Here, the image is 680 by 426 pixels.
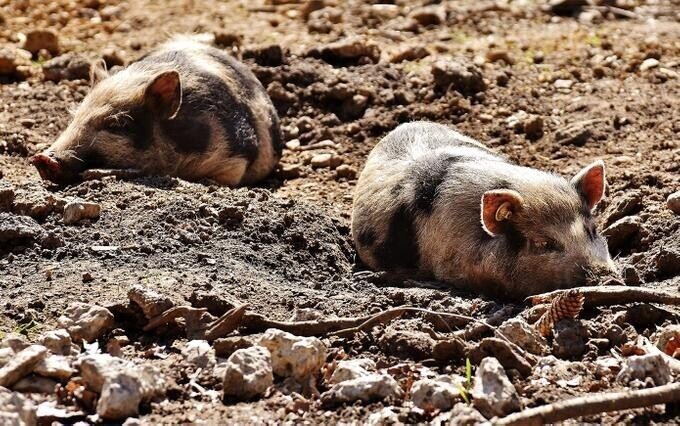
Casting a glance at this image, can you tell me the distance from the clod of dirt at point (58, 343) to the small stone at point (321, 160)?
14.0ft

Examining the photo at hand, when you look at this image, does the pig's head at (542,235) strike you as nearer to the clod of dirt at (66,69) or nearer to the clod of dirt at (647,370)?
the clod of dirt at (647,370)

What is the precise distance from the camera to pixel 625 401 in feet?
12.4

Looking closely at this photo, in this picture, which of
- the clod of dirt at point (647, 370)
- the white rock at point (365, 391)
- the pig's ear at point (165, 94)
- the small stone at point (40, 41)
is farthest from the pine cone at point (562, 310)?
the small stone at point (40, 41)

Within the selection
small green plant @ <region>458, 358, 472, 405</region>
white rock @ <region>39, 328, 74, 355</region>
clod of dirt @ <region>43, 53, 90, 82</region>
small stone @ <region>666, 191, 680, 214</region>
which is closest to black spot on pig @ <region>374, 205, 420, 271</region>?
small stone @ <region>666, 191, 680, 214</region>

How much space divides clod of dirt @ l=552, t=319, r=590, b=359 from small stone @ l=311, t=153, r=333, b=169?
12.7 feet

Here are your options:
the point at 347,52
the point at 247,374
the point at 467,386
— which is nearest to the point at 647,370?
the point at 467,386

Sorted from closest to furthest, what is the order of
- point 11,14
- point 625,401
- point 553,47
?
point 625,401, point 553,47, point 11,14

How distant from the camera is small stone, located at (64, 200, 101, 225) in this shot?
634 centimetres

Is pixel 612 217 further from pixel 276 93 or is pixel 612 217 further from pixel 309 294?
pixel 276 93

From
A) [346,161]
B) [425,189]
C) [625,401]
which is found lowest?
[346,161]

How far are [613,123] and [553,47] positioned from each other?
7.00 feet

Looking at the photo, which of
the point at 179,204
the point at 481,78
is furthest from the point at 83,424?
the point at 481,78

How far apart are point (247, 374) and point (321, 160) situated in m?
4.60

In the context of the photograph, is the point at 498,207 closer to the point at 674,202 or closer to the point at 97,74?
the point at 674,202
